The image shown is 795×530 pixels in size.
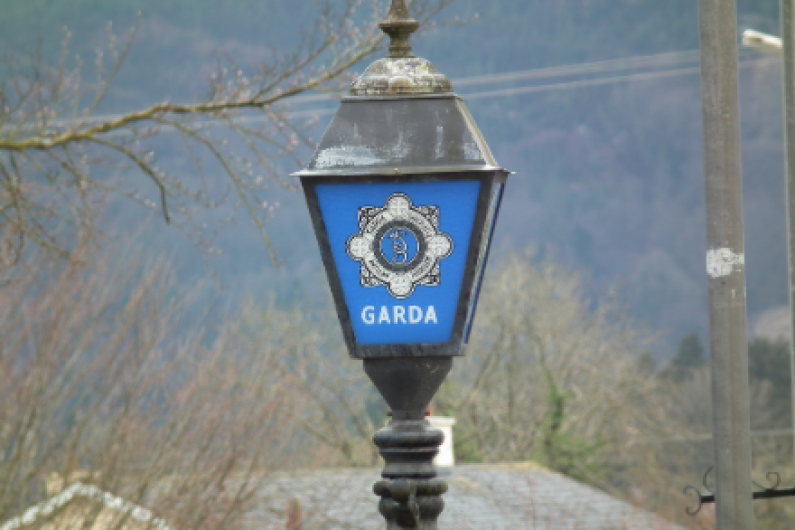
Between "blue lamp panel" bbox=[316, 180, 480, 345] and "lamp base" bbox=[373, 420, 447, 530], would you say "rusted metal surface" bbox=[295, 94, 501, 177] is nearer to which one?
"blue lamp panel" bbox=[316, 180, 480, 345]

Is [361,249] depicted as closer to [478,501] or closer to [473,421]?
[478,501]

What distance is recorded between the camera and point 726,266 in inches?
177

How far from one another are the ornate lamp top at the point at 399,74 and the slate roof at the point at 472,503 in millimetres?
9017

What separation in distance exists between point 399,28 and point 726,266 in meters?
1.62

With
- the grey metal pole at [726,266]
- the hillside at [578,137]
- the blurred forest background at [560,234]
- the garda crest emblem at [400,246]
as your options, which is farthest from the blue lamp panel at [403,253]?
the hillside at [578,137]

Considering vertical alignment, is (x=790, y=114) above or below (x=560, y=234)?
below

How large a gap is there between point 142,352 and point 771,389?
148 feet

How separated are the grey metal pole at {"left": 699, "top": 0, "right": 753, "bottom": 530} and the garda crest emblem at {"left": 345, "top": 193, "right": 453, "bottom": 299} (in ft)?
4.65

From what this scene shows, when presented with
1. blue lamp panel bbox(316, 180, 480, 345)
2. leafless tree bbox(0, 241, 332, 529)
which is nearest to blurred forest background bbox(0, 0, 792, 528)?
leafless tree bbox(0, 241, 332, 529)

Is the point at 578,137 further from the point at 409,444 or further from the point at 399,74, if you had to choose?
the point at 409,444

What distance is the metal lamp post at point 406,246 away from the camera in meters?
3.50

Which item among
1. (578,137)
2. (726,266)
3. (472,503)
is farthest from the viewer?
(578,137)

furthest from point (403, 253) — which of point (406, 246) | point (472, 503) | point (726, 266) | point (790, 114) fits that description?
point (472, 503)

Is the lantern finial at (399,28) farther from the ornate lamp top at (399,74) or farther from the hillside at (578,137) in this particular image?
the hillside at (578,137)
